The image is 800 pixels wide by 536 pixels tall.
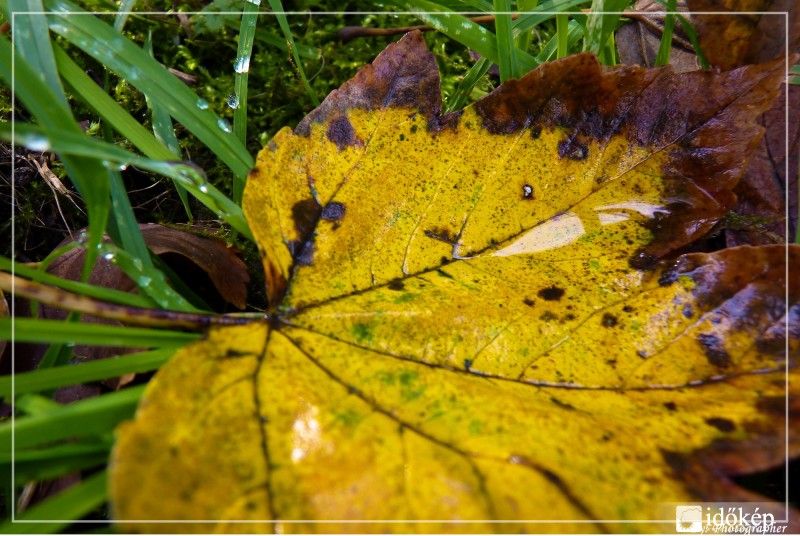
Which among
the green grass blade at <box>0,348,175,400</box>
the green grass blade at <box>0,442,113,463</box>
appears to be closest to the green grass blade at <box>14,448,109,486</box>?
the green grass blade at <box>0,442,113,463</box>

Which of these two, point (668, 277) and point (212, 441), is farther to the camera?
point (668, 277)

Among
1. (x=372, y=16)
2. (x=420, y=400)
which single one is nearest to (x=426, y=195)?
(x=420, y=400)

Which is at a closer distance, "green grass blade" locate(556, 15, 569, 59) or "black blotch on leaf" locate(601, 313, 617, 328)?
"black blotch on leaf" locate(601, 313, 617, 328)

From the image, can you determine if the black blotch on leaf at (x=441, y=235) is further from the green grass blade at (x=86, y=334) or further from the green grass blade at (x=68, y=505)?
the green grass blade at (x=68, y=505)

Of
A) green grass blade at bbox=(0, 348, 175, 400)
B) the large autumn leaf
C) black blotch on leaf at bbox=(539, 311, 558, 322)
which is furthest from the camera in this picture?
black blotch on leaf at bbox=(539, 311, 558, 322)

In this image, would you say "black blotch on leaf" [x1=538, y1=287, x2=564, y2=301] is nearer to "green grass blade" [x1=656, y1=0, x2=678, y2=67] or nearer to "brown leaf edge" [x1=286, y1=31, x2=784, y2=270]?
"brown leaf edge" [x1=286, y1=31, x2=784, y2=270]

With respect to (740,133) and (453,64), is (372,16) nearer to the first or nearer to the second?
(453,64)
